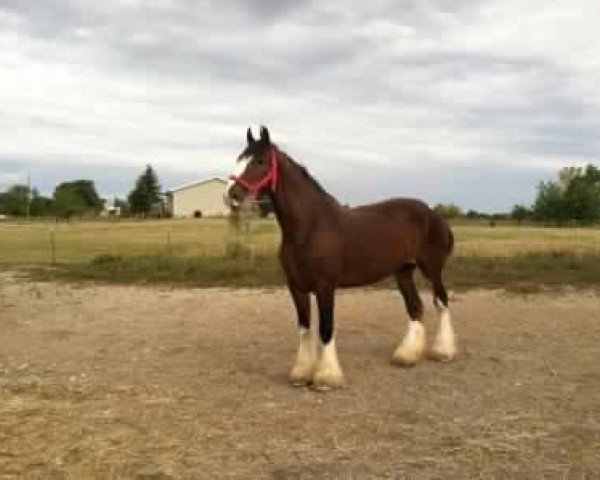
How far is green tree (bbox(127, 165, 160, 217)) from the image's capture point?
106688 mm

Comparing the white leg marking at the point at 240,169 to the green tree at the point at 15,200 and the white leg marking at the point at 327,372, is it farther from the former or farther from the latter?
the green tree at the point at 15,200

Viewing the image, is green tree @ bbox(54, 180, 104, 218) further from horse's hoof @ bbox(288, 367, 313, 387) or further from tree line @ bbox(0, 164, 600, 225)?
horse's hoof @ bbox(288, 367, 313, 387)

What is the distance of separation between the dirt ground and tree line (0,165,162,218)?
82.9 metres

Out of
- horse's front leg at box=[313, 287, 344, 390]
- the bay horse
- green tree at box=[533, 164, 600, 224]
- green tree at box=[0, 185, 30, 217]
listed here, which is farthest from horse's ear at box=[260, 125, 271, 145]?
green tree at box=[0, 185, 30, 217]

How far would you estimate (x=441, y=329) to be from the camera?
8.15 meters

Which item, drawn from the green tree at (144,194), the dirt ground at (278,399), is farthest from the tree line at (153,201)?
the dirt ground at (278,399)

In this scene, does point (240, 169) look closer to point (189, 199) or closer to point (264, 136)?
point (264, 136)

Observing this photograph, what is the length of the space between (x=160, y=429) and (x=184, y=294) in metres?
7.84

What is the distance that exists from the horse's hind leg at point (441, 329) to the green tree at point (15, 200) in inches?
3793

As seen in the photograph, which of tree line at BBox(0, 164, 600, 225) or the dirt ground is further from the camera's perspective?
tree line at BBox(0, 164, 600, 225)

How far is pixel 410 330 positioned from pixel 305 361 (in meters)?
1.48

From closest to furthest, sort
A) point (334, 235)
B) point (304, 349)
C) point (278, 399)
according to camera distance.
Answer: point (278, 399) → point (334, 235) → point (304, 349)

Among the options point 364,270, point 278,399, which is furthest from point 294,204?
point 278,399

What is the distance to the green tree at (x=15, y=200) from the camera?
325 feet
